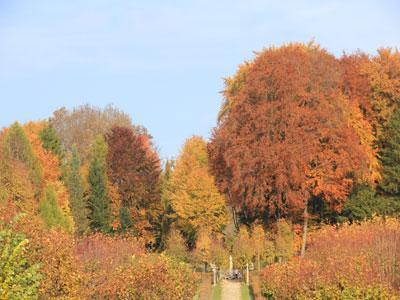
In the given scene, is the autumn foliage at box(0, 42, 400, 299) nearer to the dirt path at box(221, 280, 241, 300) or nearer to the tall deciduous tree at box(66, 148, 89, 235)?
the tall deciduous tree at box(66, 148, 89, 235)

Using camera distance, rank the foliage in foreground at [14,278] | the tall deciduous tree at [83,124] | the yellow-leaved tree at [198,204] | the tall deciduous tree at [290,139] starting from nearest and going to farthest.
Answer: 1. the foliage in foreground at [14,278]
2. the tall deciduous tree at [290,139]
3. the yellow-leaved tree at [198,204]
4. the tall deciduous tree at [83,124]

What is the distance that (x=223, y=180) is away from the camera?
188ft

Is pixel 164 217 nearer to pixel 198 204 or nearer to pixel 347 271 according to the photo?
pixel 198 204

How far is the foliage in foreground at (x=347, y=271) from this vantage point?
25594 millimetres

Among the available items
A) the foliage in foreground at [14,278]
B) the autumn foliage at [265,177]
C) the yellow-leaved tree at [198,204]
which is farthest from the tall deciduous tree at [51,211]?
the foliage in foreground at [14,278]

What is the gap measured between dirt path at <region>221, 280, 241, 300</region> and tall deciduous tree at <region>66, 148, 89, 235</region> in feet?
56.8

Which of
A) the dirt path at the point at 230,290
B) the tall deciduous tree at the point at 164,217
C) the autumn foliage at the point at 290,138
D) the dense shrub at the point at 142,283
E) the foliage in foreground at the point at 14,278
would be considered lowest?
the dirt path at the point at 230,290

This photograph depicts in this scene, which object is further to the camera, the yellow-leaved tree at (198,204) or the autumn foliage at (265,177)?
the yellow-leaved tree at (198,204)

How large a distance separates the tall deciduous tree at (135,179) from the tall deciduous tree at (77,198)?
297 centimetres

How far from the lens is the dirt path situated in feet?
131

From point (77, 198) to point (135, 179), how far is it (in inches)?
205

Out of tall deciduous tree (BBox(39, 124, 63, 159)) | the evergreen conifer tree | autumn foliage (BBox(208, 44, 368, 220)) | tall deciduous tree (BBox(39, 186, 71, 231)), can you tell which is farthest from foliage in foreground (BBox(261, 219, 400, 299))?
tall deciduous tree (BBox(39, 124, 63, 159))

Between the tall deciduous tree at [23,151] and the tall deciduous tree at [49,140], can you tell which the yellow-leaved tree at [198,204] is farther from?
the tall deciduous tree at [49,140]

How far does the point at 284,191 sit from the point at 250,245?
531 centimetres
